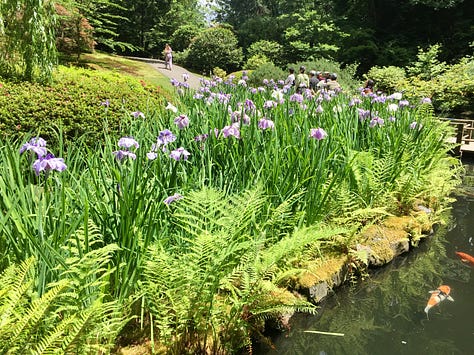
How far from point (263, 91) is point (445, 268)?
11.6ft

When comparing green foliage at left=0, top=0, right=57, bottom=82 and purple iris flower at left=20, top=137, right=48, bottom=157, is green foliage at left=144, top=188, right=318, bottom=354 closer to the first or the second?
purple iris flower at left=20, top=137, right=48, bottom=157

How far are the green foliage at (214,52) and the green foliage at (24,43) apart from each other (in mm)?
18005

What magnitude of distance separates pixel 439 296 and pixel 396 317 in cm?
47

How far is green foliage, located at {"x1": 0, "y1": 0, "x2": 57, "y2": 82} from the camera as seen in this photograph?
5.62m

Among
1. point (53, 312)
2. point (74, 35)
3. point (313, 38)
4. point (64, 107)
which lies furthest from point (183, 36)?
point (53, 312)

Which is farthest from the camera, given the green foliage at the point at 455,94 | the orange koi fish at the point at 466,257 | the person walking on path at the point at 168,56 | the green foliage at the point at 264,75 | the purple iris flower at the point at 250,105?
the person walking on path at the point at 168,56

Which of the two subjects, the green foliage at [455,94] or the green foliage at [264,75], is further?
the green foliage at [264,75]

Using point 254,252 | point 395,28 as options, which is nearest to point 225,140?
point 254,252

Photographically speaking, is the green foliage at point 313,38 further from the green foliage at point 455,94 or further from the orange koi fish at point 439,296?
the orange koi fish at point 439,296

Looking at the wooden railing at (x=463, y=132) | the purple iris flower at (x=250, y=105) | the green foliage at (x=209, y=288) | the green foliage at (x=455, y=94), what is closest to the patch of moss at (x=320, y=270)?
the green foliage at (x=209, y=288)

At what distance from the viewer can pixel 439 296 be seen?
3.05 metres

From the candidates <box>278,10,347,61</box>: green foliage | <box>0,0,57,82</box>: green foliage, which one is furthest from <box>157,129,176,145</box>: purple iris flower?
<box>278,10,347,61</box>: green foliage

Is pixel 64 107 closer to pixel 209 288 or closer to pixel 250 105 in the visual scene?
pixel 250 105

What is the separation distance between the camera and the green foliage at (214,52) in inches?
924
